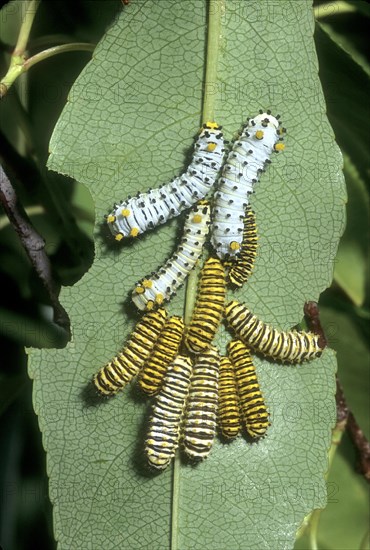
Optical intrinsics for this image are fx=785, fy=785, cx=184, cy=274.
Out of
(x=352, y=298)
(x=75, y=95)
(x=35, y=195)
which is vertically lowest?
(x=35, y=195)

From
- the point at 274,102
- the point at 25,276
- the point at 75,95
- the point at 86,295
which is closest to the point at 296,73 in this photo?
the point at 274,102

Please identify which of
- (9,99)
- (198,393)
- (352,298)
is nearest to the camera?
(198,393)

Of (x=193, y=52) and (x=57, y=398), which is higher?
(x=193, y=52)

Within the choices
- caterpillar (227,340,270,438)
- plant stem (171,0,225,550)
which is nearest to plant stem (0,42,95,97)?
plant stem (171,0,225,550)

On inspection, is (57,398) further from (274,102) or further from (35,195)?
(274,102)

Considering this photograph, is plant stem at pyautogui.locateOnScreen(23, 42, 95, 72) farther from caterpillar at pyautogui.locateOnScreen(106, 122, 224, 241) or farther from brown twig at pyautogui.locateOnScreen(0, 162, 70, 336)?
caterpillar at pyautogui.locateOnScreen(106, 122, 224, 241)

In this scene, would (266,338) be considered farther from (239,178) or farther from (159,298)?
(239,178)
